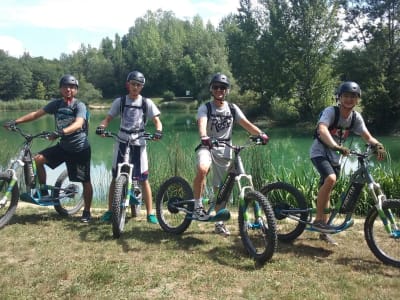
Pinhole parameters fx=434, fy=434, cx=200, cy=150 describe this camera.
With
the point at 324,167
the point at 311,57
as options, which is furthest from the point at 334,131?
the point at 311,57

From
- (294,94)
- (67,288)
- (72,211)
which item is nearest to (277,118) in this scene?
(294,94)

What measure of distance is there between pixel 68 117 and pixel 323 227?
10.9 feet

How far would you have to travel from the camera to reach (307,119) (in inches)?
1259

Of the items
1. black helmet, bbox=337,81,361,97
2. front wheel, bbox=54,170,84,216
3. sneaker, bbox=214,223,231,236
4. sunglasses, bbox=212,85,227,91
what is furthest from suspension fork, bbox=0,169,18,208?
black helmet, bbox=337,81,361,97

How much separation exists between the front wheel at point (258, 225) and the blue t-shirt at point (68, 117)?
7.92 feet

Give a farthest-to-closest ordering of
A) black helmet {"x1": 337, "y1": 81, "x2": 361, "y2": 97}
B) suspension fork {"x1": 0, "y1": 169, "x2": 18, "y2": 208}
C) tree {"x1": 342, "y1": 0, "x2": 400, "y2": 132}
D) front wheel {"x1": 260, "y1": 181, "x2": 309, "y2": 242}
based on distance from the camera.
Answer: tree {"x1": 342, "y1": 0, "x2": 400, "y2": 132}
suspension fork {"x1": 0, "y1": 169, "x2": 18, "y2": 208}
front wheel {"x1": 260, "y1": 181, "x2": 309, "y2": 242}
black helmet {"x1": 337, "y1": 81, "x2": 361, "y2": 97}

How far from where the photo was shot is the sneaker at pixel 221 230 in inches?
196

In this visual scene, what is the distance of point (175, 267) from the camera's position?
3.99 m

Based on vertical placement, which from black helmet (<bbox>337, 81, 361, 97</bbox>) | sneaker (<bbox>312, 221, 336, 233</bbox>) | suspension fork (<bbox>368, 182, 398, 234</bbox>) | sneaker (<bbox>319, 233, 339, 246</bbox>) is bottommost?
sneaker (<bbox>319, 233, 339, 246</bbox>)

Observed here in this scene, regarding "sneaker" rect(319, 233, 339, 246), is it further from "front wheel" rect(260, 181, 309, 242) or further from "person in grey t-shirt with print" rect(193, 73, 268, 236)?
"person in grey t-shirt with print" rect(193, 73, 268, 236)

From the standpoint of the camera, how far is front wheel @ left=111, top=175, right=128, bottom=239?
4723 millimetres

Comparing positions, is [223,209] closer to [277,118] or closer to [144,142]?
[144,142]

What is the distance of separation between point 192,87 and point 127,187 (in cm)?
6179

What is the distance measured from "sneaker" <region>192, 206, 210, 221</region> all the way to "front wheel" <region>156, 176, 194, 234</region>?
0.29 feet
